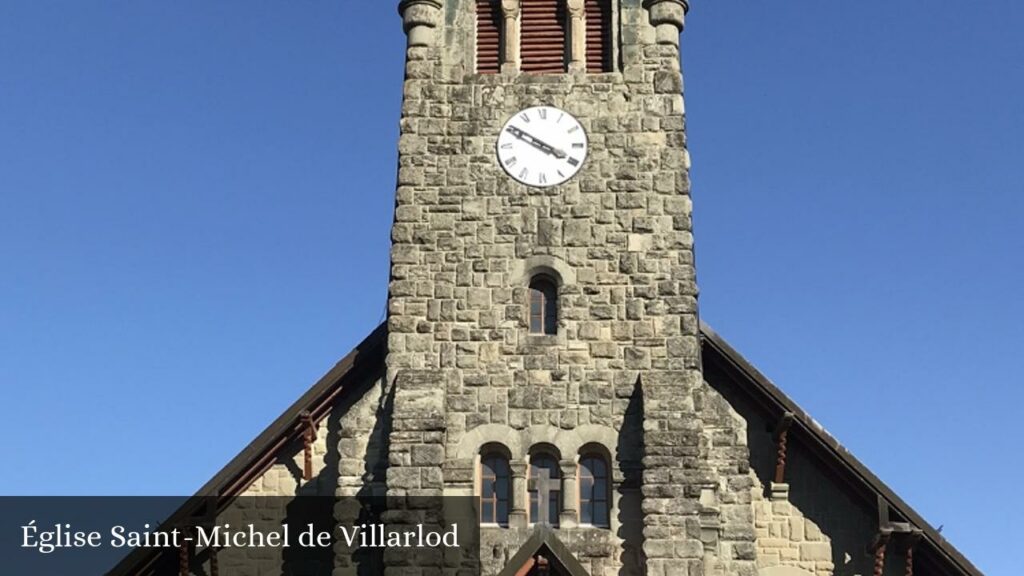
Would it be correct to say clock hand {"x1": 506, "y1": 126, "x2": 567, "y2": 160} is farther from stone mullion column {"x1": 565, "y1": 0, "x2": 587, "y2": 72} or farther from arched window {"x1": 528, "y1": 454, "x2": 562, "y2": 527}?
arched window {"x1": 528, "y1": 454, "x2": 562, "y2": 527}

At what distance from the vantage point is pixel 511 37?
2350cm

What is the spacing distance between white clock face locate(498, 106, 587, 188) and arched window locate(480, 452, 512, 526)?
13.1 feet

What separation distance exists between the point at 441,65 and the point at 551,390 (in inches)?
206

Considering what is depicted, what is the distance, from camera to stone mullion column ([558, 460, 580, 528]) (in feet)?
68.9

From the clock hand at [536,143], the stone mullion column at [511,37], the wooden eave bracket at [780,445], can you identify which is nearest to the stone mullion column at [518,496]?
the wooden eave bracket at [780,445]

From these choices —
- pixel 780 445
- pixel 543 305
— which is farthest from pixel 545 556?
pixel 780 445

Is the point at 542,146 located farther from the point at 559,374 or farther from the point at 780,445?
the point at 780,445

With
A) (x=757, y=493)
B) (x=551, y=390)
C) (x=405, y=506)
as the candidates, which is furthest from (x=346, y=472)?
(x=757, y=493)

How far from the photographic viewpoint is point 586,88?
23.1m

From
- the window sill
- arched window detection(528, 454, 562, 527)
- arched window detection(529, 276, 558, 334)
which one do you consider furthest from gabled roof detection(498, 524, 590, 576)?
arched window detection(529, 276, 558, 334)

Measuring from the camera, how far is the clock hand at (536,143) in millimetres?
22750

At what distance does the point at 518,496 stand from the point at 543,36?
6988 mm

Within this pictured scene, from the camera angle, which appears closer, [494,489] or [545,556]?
[545,556]

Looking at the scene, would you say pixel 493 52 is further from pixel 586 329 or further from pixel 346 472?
pixel 346 472
